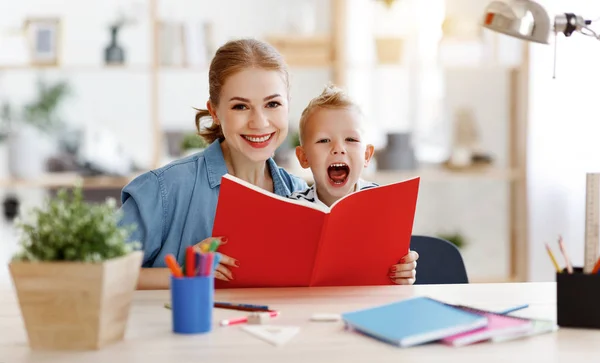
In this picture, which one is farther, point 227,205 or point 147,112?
point 147,112

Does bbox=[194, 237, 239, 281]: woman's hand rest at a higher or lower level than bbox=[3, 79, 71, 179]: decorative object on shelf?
lower

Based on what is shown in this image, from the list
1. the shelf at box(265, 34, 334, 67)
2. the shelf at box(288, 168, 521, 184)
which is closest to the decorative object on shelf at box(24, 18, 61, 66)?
the shelf at box(265, 34, 334, 67)

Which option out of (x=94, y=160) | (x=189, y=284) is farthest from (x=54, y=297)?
(x=94, y=160)

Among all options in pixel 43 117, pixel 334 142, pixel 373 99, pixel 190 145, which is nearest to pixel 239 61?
pixel 334 142

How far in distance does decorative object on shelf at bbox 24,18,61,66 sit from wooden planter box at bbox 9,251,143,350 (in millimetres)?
3357

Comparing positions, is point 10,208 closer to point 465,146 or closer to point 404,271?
point 465,146

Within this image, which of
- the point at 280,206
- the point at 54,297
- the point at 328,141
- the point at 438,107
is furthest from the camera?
the point at 438,107

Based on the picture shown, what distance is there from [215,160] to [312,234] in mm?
570

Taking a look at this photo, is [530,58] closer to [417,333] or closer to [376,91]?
[376,91]

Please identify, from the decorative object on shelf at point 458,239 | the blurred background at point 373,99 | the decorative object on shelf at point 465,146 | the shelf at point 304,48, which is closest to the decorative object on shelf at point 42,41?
the blurred background at point 373,99

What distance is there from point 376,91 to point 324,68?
492 mm

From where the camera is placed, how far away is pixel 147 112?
4.79m

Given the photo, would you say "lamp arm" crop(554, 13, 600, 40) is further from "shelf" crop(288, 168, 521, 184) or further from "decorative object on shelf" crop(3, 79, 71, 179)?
"decorative object on shelf" crop(3, 79, 71, 179)

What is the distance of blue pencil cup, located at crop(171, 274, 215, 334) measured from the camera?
48.5 inches
